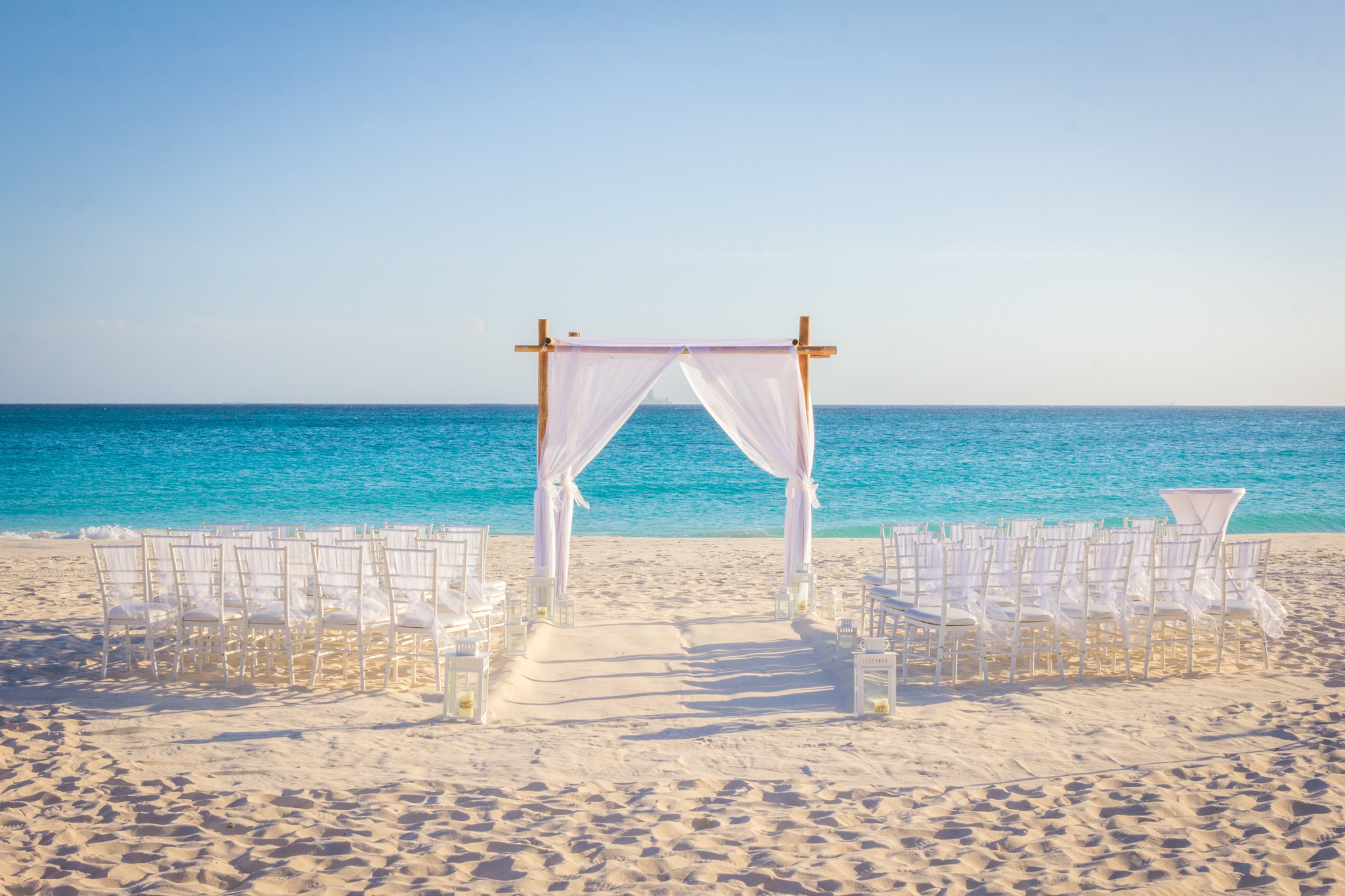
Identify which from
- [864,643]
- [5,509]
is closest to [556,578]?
[864,643]

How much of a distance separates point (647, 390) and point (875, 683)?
369 cm

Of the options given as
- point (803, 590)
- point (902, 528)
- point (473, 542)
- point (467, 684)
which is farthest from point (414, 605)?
point (902, 528)

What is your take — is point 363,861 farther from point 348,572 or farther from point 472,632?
point 472,632

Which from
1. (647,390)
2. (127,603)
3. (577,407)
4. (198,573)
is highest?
(647,390)

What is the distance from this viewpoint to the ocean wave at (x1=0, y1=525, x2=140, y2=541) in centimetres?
1505

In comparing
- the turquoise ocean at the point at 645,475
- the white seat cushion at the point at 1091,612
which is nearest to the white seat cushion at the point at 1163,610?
the white seat cushion at the point at 1091,612

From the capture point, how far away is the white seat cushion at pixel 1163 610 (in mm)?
5699

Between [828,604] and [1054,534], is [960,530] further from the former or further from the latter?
[828,604]

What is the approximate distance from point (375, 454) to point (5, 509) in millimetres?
14369

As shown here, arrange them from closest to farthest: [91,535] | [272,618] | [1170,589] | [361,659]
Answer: [361,659]
[272,618]
[1170,589]
[91,535]

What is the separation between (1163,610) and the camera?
225 inches

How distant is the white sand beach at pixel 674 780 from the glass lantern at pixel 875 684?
0.26ft

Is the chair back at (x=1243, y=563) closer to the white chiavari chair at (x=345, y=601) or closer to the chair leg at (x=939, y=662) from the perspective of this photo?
the chair leg at (x=939, y=662)

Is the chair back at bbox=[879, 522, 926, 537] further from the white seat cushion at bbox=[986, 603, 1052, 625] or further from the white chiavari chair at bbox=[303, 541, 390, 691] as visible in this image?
the white chiavari chair at bbox=[303, 541, 390, 691]
